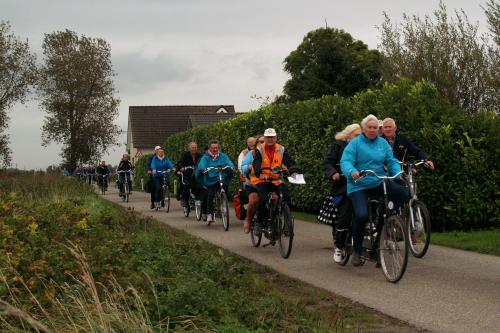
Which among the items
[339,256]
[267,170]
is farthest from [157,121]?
[339,256]

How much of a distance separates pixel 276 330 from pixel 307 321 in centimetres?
35

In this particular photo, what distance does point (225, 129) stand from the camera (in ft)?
88.3

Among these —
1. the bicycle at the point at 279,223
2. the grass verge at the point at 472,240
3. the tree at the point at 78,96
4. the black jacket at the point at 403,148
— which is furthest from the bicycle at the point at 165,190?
the tree at the point at 78,96

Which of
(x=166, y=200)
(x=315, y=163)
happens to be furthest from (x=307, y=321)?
(x=166, y=200)

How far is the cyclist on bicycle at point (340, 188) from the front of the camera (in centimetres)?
923

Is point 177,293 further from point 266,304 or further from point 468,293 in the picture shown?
point 468,293

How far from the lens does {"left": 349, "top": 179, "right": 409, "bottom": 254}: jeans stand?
859cm

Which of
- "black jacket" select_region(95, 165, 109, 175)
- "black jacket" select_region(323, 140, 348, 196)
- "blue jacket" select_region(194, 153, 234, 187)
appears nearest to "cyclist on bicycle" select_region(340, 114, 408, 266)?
"black jacket" select_region(323, 140, 348, 196)

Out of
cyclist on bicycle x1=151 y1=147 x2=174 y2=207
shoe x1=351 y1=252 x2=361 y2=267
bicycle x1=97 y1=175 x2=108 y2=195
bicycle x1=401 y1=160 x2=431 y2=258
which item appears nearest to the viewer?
shoe x1=351 y1=252 x2=361 y2=267

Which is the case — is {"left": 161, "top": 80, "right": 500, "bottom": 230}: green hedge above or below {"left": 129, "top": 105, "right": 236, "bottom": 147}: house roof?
below

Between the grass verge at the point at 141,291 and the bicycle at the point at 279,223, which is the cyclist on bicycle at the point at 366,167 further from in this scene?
the bicycle at the point at 279,223

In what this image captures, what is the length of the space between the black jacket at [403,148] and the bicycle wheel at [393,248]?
2.76 meters

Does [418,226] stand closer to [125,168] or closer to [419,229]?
[419,229]

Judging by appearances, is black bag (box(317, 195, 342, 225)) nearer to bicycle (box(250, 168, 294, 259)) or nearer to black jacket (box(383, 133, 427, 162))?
bicycle (box(250, 168, 294, 259))
